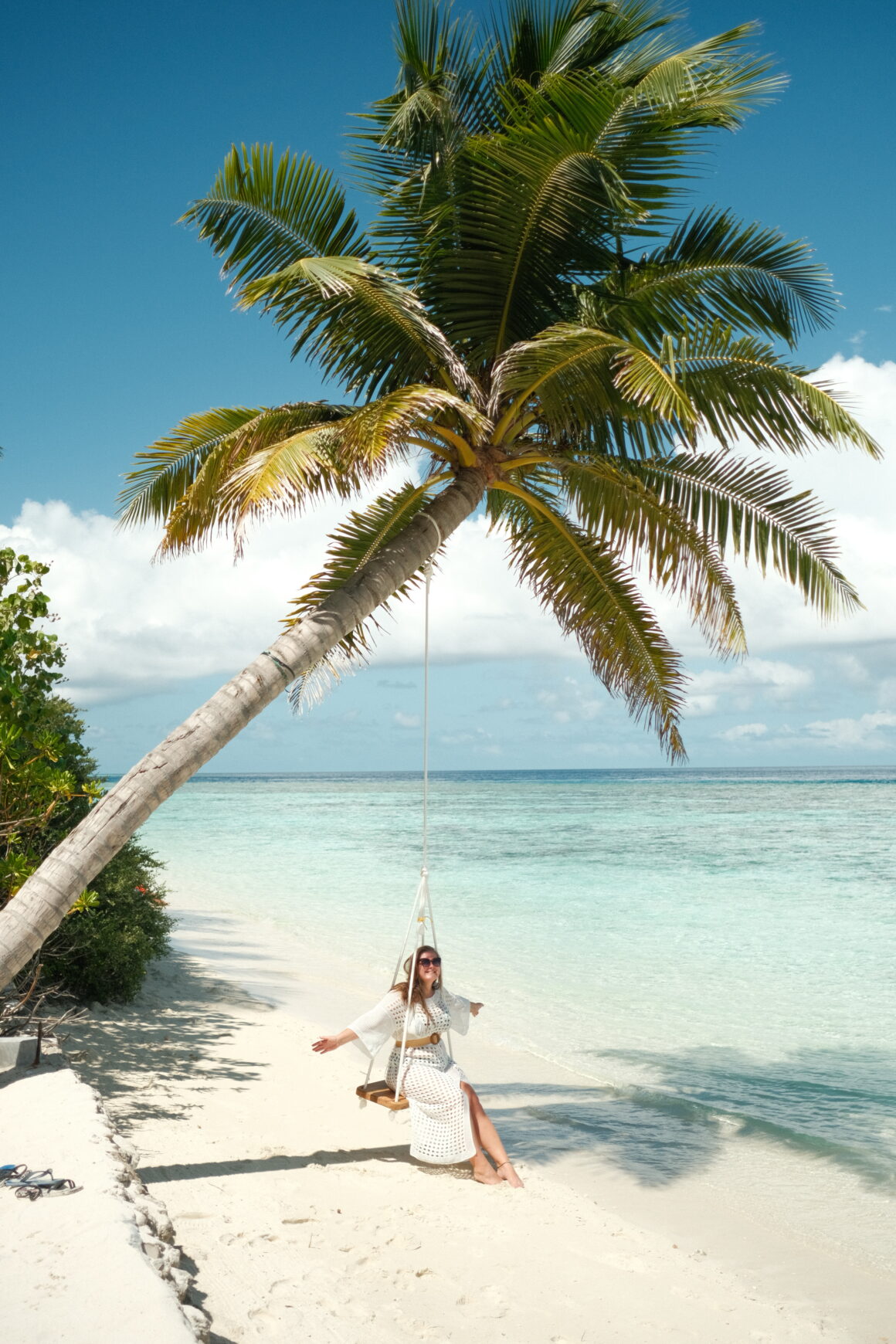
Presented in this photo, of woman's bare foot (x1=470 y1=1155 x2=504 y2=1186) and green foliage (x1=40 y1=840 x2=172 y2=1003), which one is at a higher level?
green foliage (x1=40 y1=840 x2=172 y2=1003)

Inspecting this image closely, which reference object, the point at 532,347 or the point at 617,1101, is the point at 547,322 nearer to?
the point at 532,347

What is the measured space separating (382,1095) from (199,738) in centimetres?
208

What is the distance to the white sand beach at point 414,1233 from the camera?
3.45m

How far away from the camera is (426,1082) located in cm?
498

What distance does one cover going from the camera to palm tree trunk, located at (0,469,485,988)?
4027 millimetres

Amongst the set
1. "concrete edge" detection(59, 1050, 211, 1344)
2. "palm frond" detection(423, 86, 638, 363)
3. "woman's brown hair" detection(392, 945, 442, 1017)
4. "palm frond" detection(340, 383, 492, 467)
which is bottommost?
"concrete edge" detection(59, 1050, 211, 1344)

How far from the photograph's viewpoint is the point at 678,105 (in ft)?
17.9

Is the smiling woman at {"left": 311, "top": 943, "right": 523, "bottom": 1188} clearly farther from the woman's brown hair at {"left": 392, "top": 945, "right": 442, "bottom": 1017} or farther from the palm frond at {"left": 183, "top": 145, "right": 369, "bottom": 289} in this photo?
the palm frond at {"left": 183, "top": 145, "right": 369, "bottom": 289}

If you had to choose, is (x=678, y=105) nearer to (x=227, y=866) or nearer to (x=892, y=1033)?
(x=892, y=1033)

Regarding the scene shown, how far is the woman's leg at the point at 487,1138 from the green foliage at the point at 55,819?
7.23 ft

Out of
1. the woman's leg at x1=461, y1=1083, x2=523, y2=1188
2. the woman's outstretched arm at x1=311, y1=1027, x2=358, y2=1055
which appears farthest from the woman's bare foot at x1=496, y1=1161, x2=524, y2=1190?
the woman's outstretched arm at x1=311, y1=1027, x2=358, y2=1055

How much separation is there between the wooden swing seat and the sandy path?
34 centimetres

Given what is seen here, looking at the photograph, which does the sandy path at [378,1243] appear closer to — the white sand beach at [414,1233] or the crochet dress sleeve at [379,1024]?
the white sand beach at [414,1233]

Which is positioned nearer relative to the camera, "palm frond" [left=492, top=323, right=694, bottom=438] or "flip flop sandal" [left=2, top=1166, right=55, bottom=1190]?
"flip flop sandal" [left=2, top=1166, right=55, bottom=1190]
